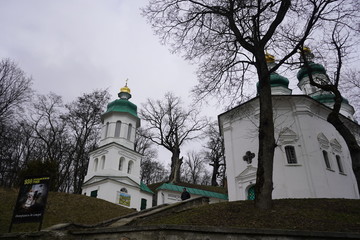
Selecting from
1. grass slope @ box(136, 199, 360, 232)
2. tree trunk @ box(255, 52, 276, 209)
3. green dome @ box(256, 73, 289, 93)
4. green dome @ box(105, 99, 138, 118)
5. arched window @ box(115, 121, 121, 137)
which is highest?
green dome @ box(105, 99, 138, 118)

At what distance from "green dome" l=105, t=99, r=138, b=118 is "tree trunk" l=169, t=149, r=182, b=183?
6.87 m

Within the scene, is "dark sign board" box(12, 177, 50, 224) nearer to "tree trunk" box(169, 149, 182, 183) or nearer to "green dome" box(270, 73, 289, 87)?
"green dome" box(270, 73, 289, 87)

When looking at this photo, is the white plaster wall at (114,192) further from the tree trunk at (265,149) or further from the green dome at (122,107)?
the tree trunk at (265,149)

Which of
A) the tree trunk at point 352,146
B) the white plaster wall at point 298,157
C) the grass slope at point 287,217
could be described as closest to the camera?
the grass slope at point 287,217

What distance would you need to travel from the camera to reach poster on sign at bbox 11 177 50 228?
8.45 m

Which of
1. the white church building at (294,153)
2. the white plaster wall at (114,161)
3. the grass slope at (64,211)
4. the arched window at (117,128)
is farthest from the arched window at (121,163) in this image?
the white church building at (294,153)

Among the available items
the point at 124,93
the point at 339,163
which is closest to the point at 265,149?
the point at 339,163

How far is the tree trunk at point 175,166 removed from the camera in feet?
97.5

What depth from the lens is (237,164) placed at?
17.5 m

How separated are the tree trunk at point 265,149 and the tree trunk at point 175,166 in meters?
20.7

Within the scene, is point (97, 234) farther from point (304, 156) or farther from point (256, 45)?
point (304, 156)

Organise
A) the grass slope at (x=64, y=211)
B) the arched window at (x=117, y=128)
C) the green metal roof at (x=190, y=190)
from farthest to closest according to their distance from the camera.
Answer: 1. the arched window at (x=117, y=128)
2. the green metal roof at (x=190, y=190)
3. the grass slope at (x=64, y=211)

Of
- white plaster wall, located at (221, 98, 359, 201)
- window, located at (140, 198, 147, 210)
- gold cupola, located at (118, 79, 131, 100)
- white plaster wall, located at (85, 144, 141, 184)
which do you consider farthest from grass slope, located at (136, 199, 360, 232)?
gold cupola, located at (118, 79, 131, 100)

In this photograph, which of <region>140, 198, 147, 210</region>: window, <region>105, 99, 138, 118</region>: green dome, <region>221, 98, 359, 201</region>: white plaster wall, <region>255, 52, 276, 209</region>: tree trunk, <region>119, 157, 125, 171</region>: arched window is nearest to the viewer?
<region>255, 52, 276, 209</region>: tree trunk
